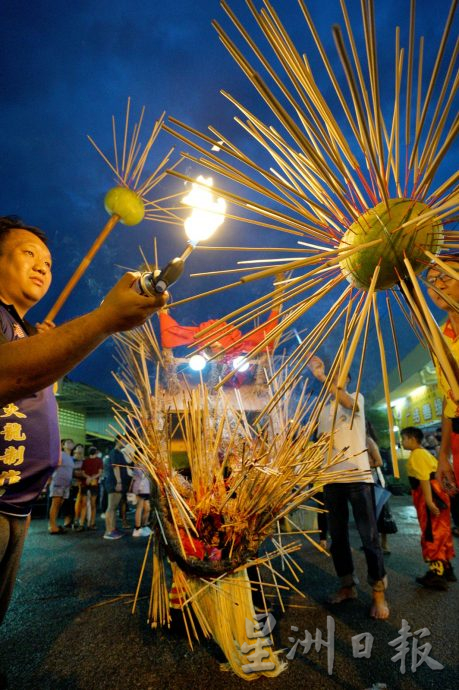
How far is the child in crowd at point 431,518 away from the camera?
9.90 feet

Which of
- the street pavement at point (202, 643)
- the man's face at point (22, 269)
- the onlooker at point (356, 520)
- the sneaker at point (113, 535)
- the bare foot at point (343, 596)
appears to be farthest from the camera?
the sneaker at point (113, 535)

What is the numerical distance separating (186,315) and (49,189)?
97.8ft

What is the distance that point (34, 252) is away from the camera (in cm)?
136

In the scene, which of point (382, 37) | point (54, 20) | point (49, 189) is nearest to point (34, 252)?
point (382, 37)

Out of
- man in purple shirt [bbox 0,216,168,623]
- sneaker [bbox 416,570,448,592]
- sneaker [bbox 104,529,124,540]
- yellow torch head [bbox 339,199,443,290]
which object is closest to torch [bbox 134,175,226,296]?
yellow torch head [bbox 339,199,443,290]

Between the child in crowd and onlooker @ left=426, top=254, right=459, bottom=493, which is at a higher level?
onlooker @ left=426, top=254, right=459, bottom=493

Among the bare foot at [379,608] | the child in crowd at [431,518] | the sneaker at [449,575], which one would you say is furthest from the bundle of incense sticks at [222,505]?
the sneaker at [449,575]

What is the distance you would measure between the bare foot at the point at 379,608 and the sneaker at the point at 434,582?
83 centimetres

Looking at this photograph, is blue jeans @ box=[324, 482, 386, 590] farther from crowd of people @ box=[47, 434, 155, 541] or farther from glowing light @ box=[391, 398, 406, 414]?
glowing light @ box=[391, 398, 406, 414]

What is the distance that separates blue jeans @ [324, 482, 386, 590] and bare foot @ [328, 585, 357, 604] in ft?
0.14

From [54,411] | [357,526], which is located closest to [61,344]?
[54,411]

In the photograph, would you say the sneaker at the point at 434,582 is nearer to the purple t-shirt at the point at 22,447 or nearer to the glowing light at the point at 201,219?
the purple t-shirt at the point at 22,447

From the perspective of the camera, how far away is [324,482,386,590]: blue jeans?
2461 mm

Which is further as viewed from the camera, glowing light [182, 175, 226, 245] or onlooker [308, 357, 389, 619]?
onlooker [308, 357, 389, 619]
